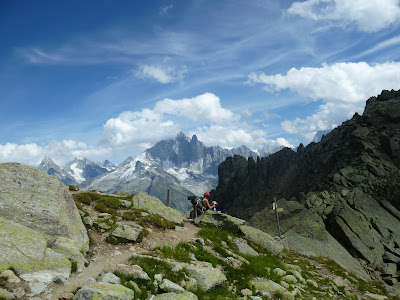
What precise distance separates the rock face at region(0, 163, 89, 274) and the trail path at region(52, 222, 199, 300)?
0.78m

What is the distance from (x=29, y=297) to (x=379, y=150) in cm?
8192

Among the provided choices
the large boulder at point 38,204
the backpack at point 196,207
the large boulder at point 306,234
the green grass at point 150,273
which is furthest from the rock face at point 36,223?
the large boulder at point 306,234

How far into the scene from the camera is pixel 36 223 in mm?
13227

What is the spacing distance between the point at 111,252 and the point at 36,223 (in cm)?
464

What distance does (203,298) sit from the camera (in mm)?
11320

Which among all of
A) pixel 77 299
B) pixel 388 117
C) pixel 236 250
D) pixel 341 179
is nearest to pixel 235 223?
pixel 236 250

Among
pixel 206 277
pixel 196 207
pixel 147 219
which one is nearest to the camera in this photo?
pixel 206 277

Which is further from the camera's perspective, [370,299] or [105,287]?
[370,299]

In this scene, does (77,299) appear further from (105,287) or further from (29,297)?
(29,297)

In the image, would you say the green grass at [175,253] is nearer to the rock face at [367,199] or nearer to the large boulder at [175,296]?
the large boulder at [175,296]

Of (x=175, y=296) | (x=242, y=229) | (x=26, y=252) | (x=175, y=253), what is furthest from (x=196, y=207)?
(x=26, y=252)

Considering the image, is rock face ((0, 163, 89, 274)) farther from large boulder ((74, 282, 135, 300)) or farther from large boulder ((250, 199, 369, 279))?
large boulder ((250, 199, 369, 279))

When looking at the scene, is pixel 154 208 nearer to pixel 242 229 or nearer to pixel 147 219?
pixel 147 219

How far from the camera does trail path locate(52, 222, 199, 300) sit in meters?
10.0
